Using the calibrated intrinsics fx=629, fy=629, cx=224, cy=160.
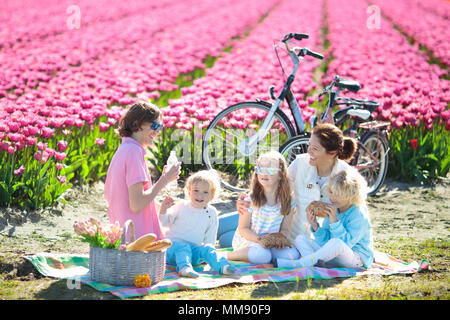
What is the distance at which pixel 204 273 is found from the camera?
4551 mm

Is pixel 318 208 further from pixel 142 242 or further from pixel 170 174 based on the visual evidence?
pixel 142 242

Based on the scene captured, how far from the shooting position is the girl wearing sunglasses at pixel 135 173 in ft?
14.2

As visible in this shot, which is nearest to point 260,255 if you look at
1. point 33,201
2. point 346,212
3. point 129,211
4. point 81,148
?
point 346,212

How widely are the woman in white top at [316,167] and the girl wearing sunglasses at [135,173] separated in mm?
811

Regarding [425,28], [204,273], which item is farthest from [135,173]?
[425,28]

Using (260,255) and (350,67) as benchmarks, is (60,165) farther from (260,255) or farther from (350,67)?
(350,67)

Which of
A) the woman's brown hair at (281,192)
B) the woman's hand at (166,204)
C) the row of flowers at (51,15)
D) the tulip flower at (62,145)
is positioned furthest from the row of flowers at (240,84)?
the row of flowers at (51,15)

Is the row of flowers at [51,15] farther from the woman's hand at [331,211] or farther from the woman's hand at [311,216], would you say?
the woman's hand at [331,211]

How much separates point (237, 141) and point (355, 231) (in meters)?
2.45

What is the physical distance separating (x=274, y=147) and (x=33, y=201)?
8.38 ft

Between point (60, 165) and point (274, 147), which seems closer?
point (60, 165)

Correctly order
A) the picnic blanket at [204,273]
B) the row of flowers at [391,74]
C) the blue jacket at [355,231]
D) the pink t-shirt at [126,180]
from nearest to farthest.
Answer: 1. the picnic blanket at [204,273]
2. the pink t-shirt at [126,180]
3. the blue jacket at [355,231]
4. the row of flowers at [391,74]

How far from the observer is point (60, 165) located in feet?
19.1
